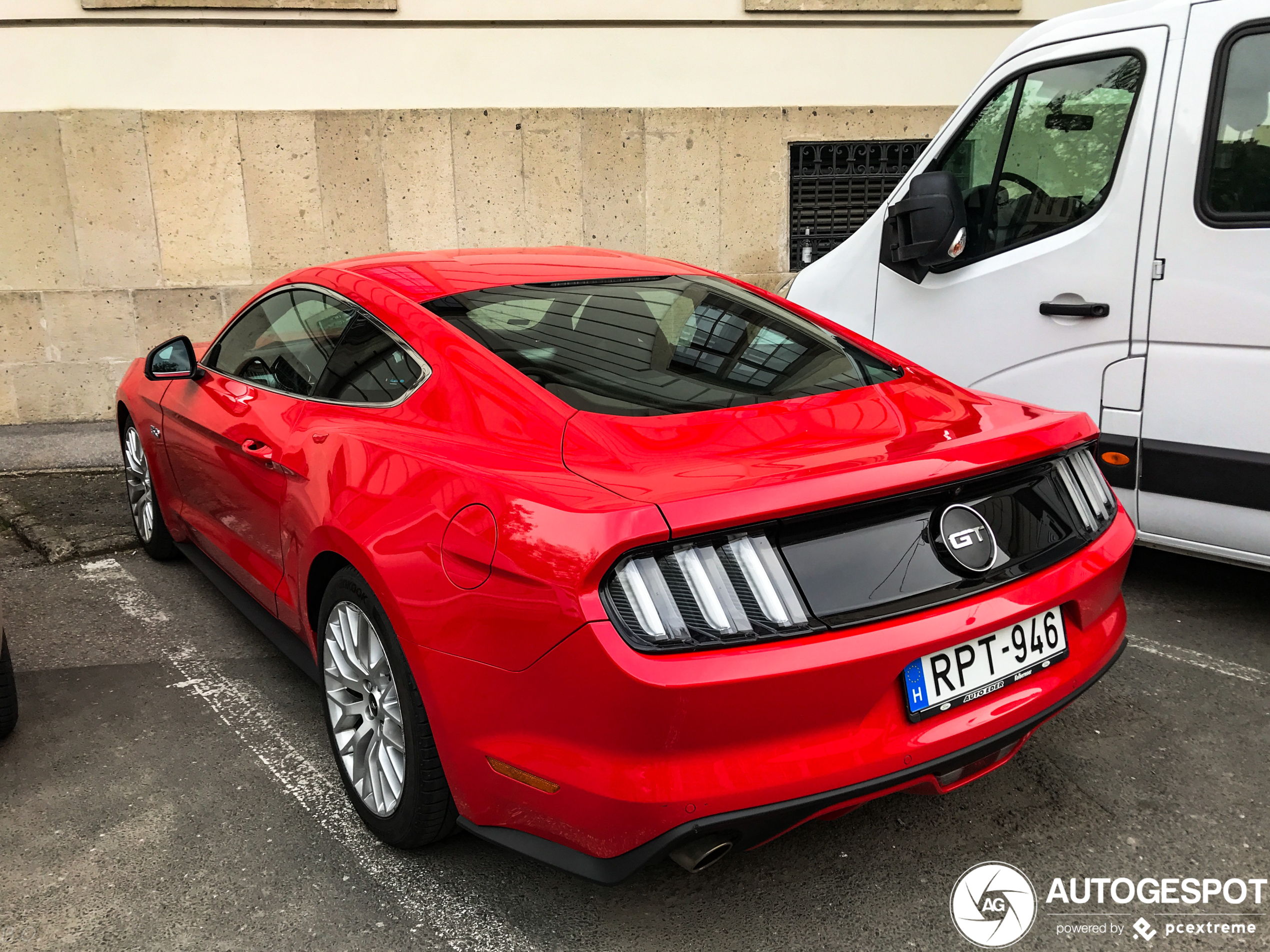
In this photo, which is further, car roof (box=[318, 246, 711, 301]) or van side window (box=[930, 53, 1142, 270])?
van side window (box=[930, 53, 1142, 270])

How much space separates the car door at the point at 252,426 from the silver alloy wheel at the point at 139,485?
583 mm

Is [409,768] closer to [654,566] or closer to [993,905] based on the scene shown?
[654,566]

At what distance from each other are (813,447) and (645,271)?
1.35m

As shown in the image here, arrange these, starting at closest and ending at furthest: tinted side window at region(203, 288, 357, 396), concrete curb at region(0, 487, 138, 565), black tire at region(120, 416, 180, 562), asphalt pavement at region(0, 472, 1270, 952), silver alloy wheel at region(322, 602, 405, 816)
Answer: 1. asphalt pavement at region(0, 472, 1270, 952)
2. silver alloy wheel at region(322, 602, 405, 816)
3. tinted side window at region(203, 288, 357, 396)
4. black tire at region(120, 416, 180, 562)
5. concrete curb at region(0, 487, 138, 565)

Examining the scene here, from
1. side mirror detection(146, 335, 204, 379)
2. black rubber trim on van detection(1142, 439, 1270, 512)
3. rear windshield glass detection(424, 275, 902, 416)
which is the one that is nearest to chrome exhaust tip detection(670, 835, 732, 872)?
rear windshield glass detection(424, 275, 902, 416)

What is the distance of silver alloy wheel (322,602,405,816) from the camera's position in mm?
2514

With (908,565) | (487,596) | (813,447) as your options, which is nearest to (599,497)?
(487,596)

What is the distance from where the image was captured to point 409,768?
240 cm

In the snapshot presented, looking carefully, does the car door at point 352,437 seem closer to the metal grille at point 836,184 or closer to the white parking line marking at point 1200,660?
the white parking line marking at point 1200,660

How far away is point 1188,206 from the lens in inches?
143

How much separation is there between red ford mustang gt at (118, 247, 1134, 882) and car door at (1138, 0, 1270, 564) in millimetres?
1185

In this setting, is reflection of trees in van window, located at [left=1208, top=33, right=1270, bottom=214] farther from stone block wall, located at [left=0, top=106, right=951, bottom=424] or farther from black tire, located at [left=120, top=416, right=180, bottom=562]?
stone block wall, located at [left=0, top=106, right=951, bottom=424]

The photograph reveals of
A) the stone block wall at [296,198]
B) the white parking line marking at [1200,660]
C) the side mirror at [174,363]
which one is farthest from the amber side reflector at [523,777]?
the stone block wall at [296,198]

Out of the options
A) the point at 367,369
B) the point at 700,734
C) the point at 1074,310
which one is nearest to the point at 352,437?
the point at 367,369
